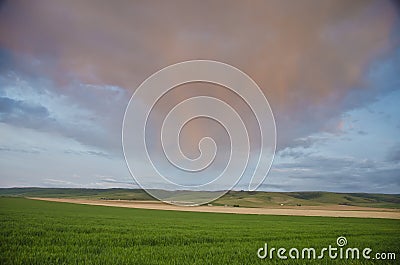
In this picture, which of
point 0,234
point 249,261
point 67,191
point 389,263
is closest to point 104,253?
point 249,261

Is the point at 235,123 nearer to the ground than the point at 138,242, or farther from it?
farther from it

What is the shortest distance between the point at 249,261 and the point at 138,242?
4.18m

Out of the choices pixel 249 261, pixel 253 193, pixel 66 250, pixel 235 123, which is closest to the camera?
pixel 249 261

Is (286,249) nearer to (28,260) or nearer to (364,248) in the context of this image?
(364,248)

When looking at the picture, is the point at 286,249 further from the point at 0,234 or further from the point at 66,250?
the point at 0,234

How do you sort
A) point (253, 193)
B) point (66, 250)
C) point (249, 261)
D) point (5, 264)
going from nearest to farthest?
point (5, 264)
point (249, 261)
point (66, 250)
point (253, 193)

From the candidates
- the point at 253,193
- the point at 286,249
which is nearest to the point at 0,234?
the point at 286,249

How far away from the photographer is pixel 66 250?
26.6 ft

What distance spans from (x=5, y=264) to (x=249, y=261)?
196 inches

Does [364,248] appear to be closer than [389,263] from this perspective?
No

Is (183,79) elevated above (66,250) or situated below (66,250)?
above

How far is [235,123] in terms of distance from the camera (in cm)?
1323

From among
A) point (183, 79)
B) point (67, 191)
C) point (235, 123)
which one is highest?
point (183, 79)

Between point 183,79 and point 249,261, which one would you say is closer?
point 249,261
